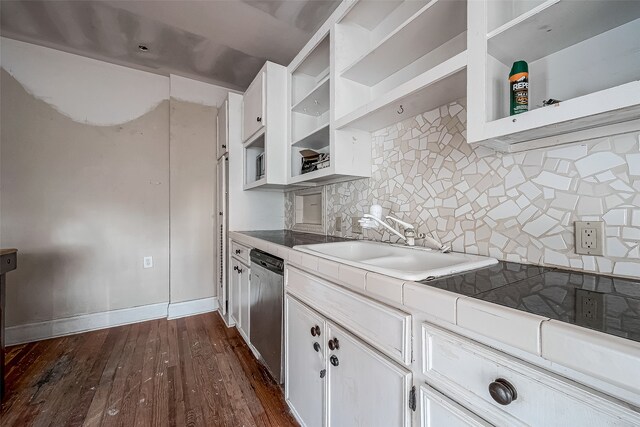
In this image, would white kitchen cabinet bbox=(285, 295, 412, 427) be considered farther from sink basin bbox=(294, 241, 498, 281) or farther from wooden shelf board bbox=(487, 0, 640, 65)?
wooden shelf board bbox=(487, 0, 640, 65)

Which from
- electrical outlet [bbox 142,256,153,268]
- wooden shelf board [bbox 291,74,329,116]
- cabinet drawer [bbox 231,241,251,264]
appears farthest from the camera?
electrical outlet [bbox 142,256,153,268]

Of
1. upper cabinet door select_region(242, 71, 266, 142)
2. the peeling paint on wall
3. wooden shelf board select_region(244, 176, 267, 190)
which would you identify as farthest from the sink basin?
the peeling paint on wall

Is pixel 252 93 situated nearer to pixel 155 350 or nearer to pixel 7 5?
pixel 7 5

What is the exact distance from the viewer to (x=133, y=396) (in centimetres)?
155

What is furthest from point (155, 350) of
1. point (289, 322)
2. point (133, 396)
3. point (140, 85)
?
point (140, 85)

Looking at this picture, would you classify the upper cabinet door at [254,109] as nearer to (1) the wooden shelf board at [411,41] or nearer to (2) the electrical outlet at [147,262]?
(1) the wooden shelf board at [411,41]

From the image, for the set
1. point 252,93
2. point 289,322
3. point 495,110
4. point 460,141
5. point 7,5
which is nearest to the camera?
point 495,110

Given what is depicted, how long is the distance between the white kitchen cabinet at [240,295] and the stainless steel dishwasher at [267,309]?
0.12m

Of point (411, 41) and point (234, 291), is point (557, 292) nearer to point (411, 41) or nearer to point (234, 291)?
point (411, 41)

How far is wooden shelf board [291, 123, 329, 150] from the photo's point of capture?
5.95 ft

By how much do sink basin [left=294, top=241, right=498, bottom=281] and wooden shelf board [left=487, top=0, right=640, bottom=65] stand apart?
2.36 feet

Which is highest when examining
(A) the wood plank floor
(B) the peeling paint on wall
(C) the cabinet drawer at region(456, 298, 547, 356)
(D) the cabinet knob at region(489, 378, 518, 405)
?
(B) the peeling paint on wall

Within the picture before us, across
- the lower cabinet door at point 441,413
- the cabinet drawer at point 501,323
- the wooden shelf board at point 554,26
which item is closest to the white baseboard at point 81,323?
the lower cabinet door at point 441,413

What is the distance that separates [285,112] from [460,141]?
1352 mm
